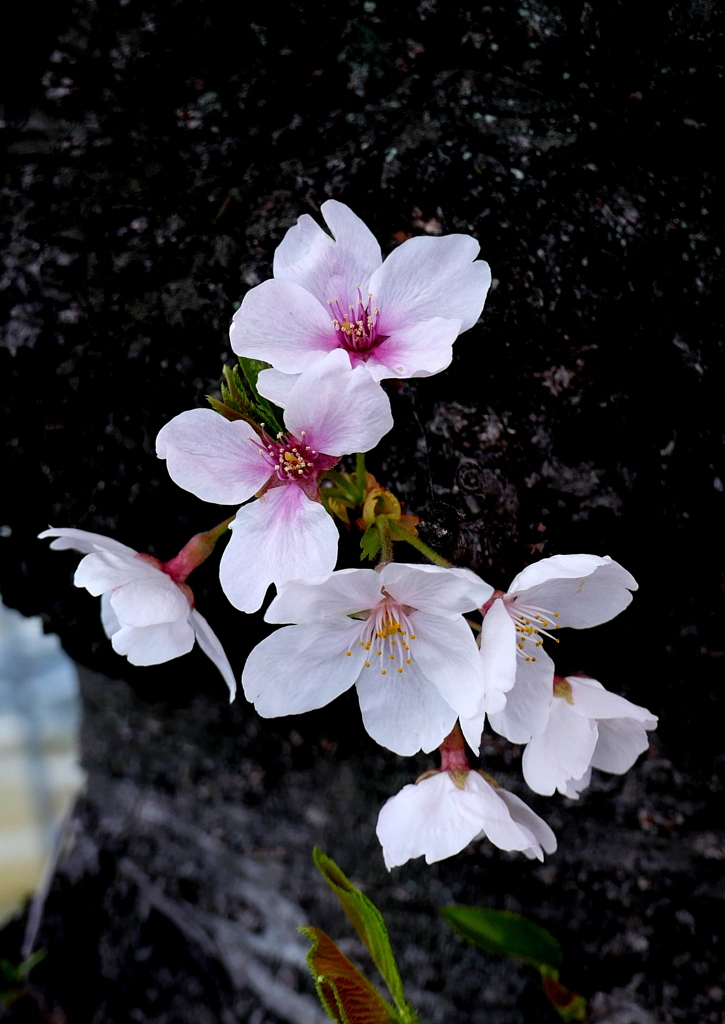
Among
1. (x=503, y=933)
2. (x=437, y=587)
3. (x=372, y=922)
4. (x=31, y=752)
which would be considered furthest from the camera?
(x=31, y=752)

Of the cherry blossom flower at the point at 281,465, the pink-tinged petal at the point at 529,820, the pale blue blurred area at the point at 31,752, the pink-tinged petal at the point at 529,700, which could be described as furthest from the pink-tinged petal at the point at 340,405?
the pale blue blurred area at the point at 31,752

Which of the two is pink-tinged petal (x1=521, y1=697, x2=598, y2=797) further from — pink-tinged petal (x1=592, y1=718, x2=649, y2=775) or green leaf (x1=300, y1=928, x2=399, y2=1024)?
green leaf (x1=300, y1=928, x2=399, y2=1024)

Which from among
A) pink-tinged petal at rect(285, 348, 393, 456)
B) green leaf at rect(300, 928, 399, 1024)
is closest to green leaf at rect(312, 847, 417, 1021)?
green leaf at rect(300, 928, 399, 1024)

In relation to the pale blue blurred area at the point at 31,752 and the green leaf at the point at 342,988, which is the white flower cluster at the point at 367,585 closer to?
the green leaf at the point at 342,988

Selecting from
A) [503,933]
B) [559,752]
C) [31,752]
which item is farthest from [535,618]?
[31,752]

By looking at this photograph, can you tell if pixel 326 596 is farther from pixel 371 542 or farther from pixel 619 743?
pixel 619 743

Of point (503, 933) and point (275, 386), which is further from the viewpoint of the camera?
point (503, 933)
